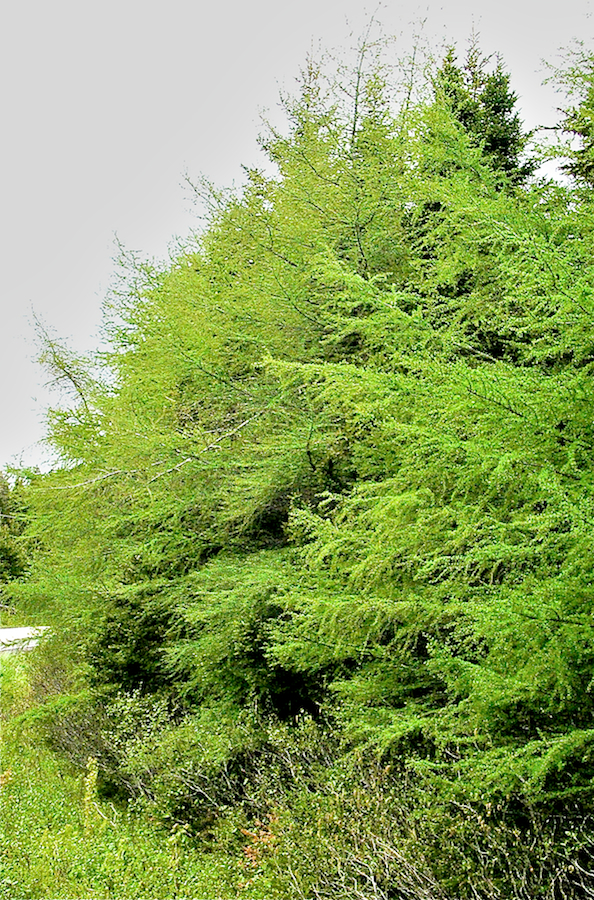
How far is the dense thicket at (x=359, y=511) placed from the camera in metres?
3.78

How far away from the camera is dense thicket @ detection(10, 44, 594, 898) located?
378 centimetres

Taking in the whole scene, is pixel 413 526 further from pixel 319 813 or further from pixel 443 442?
pixel 319 813

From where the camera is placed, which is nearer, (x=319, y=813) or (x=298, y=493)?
(x=319, y=813)

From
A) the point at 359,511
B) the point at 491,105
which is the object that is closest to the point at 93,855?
the point at 359,511

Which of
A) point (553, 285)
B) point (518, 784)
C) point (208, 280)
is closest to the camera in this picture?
point (553, 285)

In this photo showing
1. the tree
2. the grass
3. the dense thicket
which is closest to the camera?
the dense thicket

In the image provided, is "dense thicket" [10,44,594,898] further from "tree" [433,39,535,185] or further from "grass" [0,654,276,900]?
"grass" [0,654,276,900]

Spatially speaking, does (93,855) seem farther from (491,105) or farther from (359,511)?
(491,105)

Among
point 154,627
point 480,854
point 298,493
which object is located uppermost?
point 298,493

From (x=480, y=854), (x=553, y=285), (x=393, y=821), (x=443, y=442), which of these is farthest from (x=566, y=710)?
(x=553, y=285)

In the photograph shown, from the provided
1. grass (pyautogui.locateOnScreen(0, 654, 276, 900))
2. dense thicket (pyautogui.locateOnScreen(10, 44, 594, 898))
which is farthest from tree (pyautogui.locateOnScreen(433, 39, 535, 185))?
grass (pyautogui.locateOnScreen(0, 654, 276, 900))

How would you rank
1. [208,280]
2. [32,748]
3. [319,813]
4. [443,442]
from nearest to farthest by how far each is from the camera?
[443,442]
[319,813]
[208,280]
[32,748]

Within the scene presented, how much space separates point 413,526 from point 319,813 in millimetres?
2032

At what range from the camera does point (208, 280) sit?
988 centimetres
